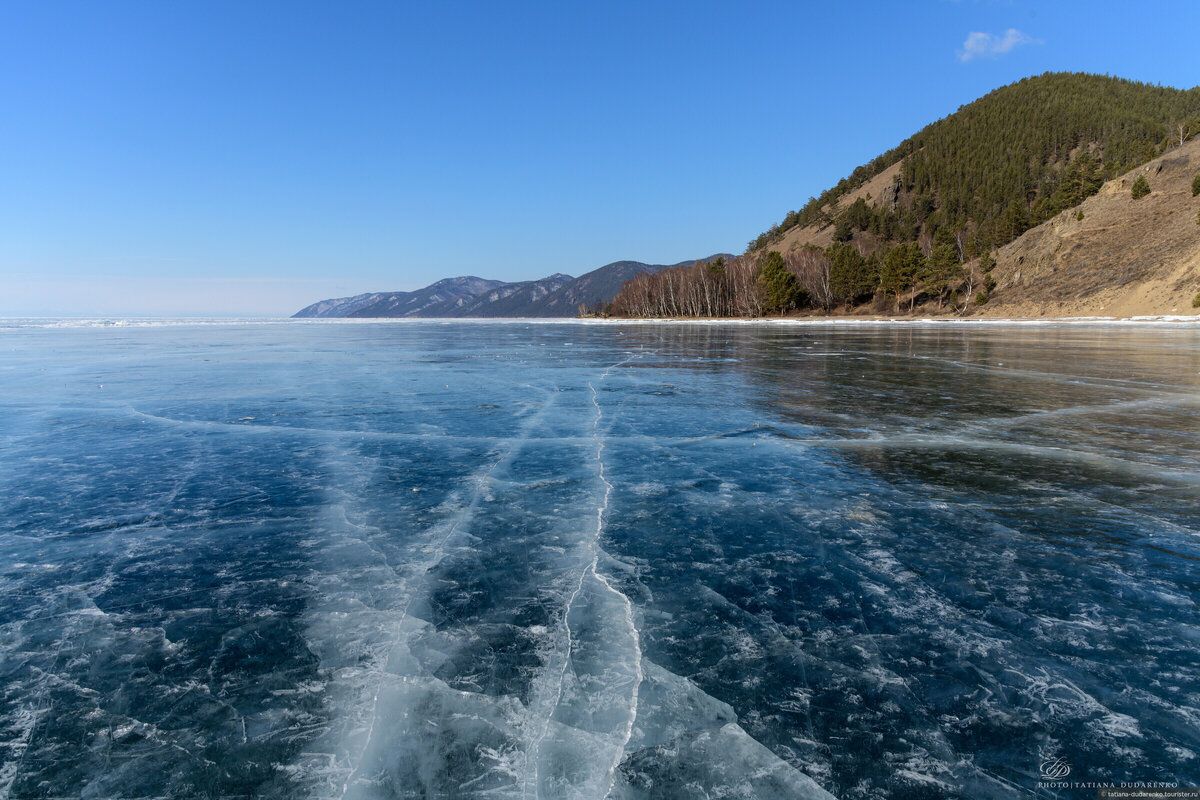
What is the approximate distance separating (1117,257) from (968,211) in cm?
6063

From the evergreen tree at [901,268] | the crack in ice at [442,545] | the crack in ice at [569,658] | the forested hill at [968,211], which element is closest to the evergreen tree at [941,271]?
the forested hill at [968,211]

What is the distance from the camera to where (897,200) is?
460ft

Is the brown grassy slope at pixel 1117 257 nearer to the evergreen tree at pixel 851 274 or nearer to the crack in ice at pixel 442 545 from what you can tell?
the evergreen tree at pixel 851 274

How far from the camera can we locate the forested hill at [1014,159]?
96750 mm

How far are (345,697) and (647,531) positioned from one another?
3.12m

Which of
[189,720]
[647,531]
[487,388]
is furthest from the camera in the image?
[487,388]

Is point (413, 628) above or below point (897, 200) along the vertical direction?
below

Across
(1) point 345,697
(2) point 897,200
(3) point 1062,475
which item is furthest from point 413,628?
(2) point 897,200

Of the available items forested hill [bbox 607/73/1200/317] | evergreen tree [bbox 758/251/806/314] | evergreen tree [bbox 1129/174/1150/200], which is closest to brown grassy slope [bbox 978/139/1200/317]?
forested hill [bbox 607/73/1200/317]

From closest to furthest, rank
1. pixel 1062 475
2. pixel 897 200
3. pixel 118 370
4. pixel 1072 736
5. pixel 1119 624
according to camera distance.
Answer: pixel 1072 736
pixel 1119 624
pixel 1062 475
pixel 118 370
pixel 897 200

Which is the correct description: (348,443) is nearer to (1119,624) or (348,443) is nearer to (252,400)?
(252,400)

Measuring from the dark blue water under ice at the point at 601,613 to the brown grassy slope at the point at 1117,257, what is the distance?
64.6m

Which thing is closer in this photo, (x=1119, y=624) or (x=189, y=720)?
(x=189, y=720)

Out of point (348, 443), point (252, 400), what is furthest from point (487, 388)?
point (348, 443)
